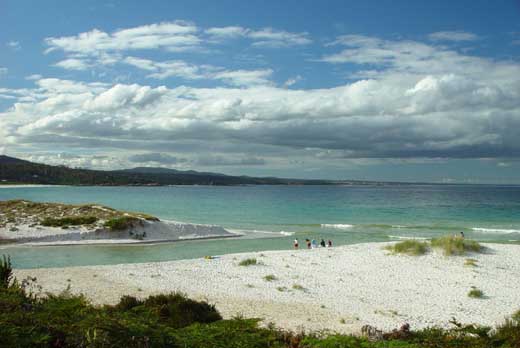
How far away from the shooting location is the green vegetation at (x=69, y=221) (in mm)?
41969

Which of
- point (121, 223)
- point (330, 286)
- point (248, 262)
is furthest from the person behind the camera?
point (121, 223)

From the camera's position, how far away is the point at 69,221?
140 ft

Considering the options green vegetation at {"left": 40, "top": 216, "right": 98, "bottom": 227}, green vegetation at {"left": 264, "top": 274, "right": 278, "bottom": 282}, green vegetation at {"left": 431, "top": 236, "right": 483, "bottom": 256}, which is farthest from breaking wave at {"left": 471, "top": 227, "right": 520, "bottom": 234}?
green vegetation at {"left": 40, "top": 216, "right": 98, "bottom": 227}

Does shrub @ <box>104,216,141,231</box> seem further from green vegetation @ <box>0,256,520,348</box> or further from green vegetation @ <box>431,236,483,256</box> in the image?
green vegetation @ <box>0,256,520,348</box>

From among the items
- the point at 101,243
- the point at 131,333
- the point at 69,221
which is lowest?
the point at 101,243

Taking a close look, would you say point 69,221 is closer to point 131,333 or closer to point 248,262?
point 248,262

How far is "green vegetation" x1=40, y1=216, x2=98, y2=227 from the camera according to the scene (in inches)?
1652

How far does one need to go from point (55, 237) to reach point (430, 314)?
32.6 meters

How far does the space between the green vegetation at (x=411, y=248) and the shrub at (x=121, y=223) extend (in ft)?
78.3

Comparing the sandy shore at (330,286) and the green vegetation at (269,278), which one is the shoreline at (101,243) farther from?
the green vegetation at (269,278)

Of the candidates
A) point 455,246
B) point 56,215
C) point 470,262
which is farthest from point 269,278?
point 56,215

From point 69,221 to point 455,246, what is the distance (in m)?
33.6

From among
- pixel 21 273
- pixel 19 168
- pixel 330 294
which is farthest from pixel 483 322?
pixel 19 168

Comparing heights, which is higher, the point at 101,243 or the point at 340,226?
the point at 340,226
